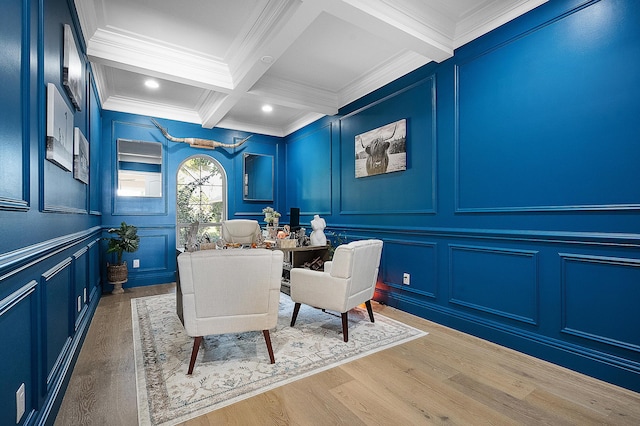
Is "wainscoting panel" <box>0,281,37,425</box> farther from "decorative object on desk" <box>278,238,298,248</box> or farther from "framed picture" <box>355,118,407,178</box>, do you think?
"framed picture" <box>355,118,407,178</box>

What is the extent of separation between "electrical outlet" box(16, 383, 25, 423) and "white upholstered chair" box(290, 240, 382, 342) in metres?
1.86

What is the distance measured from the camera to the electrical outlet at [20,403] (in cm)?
121

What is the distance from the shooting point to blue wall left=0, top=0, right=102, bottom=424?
113 cm

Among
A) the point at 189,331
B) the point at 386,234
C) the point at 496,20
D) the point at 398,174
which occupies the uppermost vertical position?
the point at 496,20

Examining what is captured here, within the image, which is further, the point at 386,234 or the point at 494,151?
the point at 386,234

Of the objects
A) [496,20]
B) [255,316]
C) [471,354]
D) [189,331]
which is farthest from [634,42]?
[189,331]

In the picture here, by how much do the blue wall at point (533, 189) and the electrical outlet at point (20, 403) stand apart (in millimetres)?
3084

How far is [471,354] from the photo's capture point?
243 centimetres

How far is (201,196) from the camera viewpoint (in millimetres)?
5559

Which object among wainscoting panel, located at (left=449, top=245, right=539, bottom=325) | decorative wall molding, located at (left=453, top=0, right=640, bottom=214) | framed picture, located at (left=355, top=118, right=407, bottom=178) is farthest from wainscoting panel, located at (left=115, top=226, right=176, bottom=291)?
decorative wall molding, located at (left=453, top=0, right=640, bottom=214)

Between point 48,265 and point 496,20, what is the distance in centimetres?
372

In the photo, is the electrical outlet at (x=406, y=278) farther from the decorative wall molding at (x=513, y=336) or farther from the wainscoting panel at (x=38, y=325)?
the wainscoting panel at (x=38, y=325)

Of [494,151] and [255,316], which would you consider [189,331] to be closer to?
[255,316]

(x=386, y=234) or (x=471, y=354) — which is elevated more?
(x=386, y=234)
